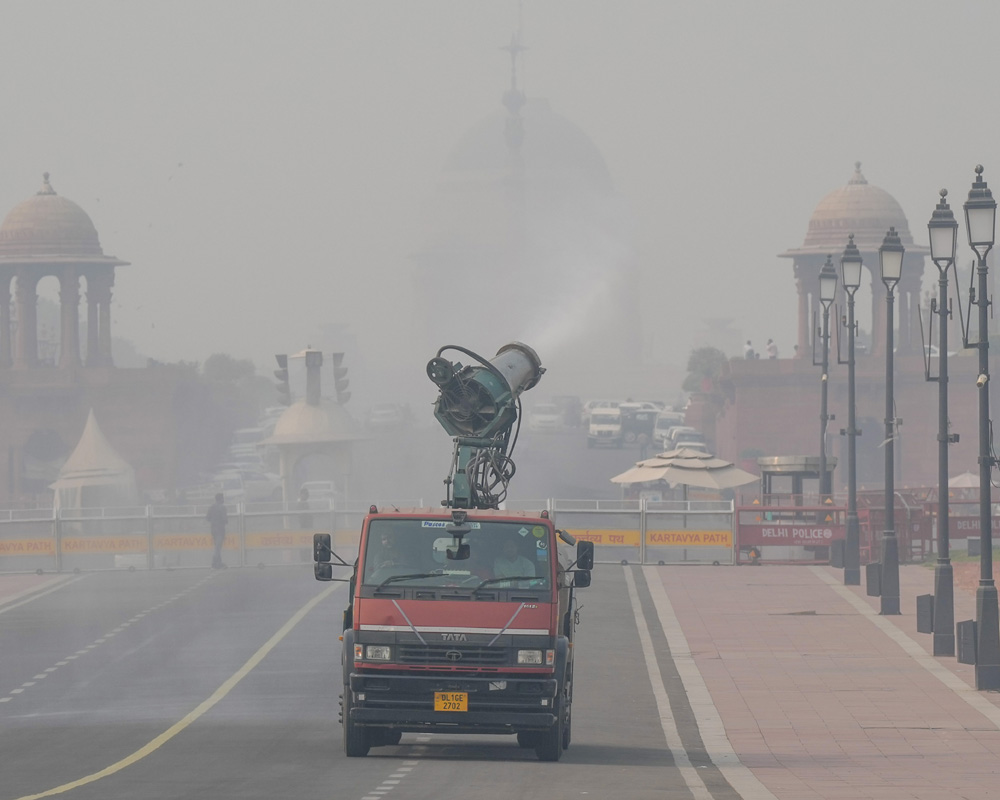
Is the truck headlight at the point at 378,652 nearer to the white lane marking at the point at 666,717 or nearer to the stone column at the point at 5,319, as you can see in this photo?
the white lane marking at the point at 666,717

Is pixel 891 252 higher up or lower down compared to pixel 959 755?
higher up

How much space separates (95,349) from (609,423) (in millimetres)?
28286

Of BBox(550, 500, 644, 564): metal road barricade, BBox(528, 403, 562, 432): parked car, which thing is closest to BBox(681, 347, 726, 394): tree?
BBox(528, 403, 562, 432): parked car

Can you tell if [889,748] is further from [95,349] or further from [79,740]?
[95,349]

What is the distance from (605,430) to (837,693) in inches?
3027

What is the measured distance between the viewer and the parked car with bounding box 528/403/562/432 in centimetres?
11769

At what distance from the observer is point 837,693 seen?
24219 mm

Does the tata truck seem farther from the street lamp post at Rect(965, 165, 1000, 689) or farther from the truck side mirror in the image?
the street lamp post at Rect(965, 165, 1000, 689)

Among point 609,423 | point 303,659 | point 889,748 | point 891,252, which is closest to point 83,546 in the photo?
point 303,659

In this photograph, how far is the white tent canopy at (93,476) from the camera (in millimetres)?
78162

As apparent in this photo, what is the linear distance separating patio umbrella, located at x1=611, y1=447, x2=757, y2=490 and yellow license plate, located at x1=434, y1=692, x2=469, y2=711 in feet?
105

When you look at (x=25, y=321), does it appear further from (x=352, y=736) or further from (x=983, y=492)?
(x=352, y=736)

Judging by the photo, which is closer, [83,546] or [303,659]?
[303,659]

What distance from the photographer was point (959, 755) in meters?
19.2
